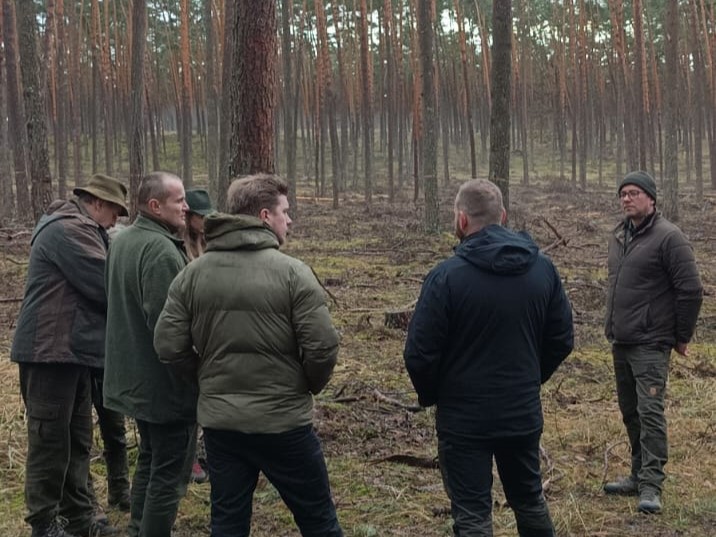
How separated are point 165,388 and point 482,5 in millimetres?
39427

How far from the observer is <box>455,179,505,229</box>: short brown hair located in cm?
308

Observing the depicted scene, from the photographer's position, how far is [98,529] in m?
4.00

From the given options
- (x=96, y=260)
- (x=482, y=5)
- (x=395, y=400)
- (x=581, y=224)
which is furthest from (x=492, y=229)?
(x=482, y=5)

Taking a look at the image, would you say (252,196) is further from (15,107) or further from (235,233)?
(15,107)

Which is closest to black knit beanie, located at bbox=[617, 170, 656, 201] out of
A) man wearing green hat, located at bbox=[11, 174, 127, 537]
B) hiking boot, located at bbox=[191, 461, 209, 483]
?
man wearing green hat, located at bbox=[11, 174, 127, 537]

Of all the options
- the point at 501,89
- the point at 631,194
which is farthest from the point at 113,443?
the point at 501,89

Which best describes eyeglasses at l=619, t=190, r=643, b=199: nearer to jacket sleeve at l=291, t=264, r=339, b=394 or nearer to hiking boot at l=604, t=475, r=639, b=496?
hiking boot at l=604, t=475, r=639, b=496

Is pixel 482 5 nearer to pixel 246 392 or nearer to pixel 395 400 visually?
pixel 395 400

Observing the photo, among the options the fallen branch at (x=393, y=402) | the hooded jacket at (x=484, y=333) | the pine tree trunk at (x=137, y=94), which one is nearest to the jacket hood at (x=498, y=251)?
the hooded jacket at (x=484, y=333)

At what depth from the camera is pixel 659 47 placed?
4016cm

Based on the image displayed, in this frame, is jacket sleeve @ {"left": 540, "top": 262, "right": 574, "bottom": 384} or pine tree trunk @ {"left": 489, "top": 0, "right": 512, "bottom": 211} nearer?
jacket sleeve @ {"left": 540, "top": 262, "right": 574, "bottom": 384}

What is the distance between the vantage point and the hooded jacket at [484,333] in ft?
9.79

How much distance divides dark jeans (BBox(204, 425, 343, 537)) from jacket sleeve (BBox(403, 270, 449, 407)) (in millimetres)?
490

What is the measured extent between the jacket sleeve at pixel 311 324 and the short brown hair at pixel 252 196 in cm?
30
